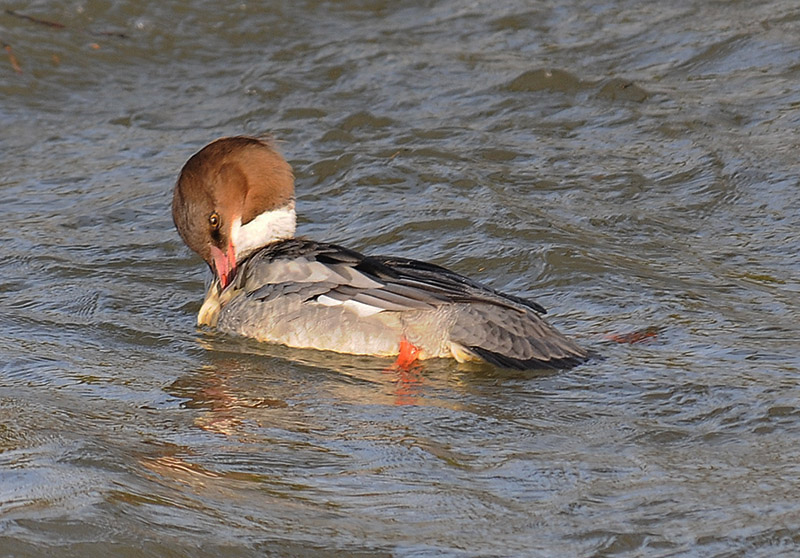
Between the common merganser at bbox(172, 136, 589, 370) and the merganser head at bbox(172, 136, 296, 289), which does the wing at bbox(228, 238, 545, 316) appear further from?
the merganser head at bbox(172, 136, 296, 289)

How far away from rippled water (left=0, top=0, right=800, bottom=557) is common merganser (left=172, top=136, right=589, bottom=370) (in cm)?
13

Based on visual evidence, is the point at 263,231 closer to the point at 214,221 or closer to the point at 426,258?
the point at 214,221

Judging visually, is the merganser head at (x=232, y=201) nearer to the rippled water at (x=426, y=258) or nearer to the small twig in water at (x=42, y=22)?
the rippled water at (x=426, y=258)

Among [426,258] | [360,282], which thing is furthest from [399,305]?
[426,258]

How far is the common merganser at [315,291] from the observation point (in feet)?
19.4

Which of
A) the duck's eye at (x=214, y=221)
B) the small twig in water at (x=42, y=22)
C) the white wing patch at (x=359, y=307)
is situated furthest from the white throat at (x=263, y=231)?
the small twig in water at (x=42, y=22)

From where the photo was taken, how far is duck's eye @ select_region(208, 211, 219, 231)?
691 cm

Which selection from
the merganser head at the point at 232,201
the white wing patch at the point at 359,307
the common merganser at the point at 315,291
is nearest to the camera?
the common merganser at the point at 315,291

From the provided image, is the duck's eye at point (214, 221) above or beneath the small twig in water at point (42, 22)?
beneath

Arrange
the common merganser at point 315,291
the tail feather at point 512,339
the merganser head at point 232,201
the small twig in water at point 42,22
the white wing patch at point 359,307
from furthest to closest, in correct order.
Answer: the small twig in water at point 42,22, the merganser head at point 232,201, the white wing patch at point 359,307, the common merganser at point 315,291, the tail feather at point 512,339

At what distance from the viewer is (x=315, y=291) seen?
6.30 metres

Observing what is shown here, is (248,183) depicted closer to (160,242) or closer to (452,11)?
(160,242)

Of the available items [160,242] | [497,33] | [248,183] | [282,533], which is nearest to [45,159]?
[160,242]

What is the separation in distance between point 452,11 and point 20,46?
12.9 ft
